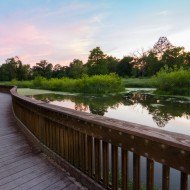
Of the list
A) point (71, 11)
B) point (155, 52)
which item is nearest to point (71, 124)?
point (71, 11)

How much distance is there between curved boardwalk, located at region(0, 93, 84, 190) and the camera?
11.4 feet

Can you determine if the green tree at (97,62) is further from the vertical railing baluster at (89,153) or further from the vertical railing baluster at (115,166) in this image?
the vertical railing baluster at (115,166)

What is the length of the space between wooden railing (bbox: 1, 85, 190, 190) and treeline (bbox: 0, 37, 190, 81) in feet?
201

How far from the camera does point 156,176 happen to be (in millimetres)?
6375

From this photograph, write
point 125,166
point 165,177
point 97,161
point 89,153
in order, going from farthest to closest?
point 89,153, point 97,161, point 125,166, point 165,177

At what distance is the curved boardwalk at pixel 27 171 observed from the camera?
3488mm

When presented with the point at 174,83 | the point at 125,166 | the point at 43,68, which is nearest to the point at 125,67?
the point at 43,68

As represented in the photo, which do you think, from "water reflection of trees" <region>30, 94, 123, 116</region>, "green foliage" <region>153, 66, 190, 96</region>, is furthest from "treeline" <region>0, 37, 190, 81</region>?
"water reflection of trees" <region>30, 94, 123, 116</region>

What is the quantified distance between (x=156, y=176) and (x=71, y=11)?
13679mm

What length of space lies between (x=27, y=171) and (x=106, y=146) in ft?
5.43

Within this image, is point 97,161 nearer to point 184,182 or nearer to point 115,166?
point 115,166

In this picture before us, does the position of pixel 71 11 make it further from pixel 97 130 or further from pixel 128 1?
pixel 97 130

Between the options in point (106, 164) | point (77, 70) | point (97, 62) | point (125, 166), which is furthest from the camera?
point (77, 70)

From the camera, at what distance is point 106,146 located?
9.63 ft
